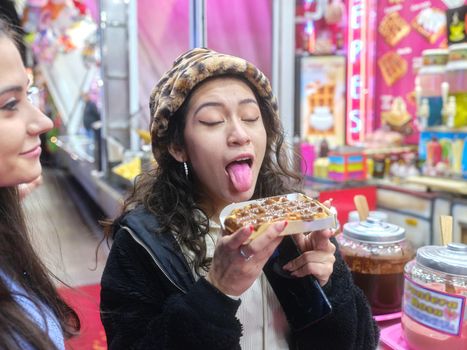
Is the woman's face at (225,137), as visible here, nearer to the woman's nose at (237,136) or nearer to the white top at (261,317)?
the woman's nose at (237,136)

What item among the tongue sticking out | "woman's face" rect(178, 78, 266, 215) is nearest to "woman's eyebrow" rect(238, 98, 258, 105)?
"woman's face" rect(178, 78, 266, 215)

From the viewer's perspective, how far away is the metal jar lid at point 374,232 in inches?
55.9

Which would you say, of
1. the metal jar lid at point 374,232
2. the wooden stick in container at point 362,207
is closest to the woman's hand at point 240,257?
the metal jar lid at point 374,232

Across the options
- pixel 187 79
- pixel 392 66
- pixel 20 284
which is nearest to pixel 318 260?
pixel 187 79

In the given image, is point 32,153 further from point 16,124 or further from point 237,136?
point 237,136

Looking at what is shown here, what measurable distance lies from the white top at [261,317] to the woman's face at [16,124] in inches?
17.1

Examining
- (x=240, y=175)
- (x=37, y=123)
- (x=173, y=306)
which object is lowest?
(x=173, y=306)

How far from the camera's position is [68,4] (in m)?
8.20

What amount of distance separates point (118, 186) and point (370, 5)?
369cm

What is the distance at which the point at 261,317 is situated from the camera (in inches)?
45.3

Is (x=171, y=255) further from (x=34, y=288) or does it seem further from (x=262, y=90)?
(x=262, y=90)

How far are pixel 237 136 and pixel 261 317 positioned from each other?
47 cm

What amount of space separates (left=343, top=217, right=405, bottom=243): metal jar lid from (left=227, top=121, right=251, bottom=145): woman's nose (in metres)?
0.57

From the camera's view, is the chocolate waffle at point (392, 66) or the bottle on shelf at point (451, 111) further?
the chocolate waffle at point (392, 66)
